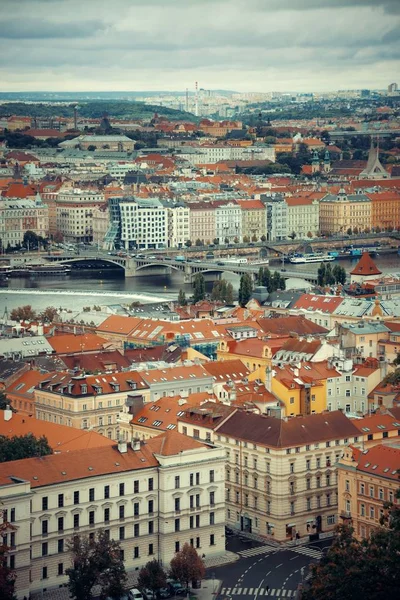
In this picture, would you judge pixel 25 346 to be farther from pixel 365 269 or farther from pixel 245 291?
pixel 365 269

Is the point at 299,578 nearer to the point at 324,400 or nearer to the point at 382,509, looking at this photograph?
the point at 382,509

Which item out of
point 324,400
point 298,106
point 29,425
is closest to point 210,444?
point 29,425

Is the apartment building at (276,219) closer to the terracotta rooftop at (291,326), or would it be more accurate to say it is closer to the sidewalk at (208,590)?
the terracotta rooftop at (291,326)

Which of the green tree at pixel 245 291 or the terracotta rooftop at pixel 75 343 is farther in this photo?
the green tree at pixel 245 291

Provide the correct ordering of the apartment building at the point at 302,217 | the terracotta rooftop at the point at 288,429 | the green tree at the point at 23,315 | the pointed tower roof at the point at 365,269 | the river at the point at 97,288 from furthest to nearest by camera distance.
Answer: the apartment building at the point at 302,217 → the river at the point at 97,288 → the pointed tower roof at the point at 365,269 → the green tree at the point at 23,315 → the terracotta rooftop at the point at 288,429

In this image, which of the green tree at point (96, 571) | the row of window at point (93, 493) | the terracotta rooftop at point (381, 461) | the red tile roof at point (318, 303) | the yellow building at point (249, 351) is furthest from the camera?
the red tile roof at point (318, 303)

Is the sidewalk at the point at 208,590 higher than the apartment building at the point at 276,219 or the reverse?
higher

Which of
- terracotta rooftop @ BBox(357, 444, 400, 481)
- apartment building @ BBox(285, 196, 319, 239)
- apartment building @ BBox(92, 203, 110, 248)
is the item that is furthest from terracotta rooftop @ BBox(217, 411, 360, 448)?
apartment building @ BBox(285, 196, 319, 239)

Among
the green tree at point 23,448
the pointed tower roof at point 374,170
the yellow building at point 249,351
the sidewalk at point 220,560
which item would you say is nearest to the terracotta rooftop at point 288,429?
the sidewalk at point 220,560
